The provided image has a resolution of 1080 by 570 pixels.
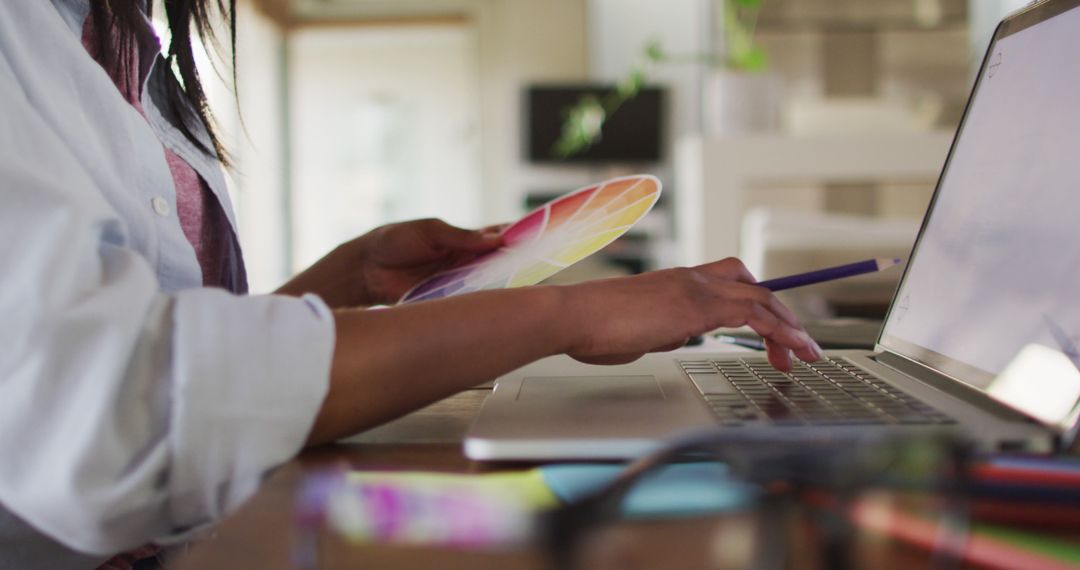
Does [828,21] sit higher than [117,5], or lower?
higher

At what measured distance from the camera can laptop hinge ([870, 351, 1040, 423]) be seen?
470 mm

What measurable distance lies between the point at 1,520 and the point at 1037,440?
1.80 ft

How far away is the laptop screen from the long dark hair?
638 millimetres

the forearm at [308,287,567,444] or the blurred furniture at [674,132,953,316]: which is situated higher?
the blurred furniture at [674,132,953,316]

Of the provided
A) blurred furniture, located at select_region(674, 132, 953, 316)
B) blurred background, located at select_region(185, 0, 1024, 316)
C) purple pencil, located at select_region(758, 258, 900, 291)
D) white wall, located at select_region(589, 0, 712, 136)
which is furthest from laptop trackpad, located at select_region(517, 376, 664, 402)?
white wall, located at select_region(589, 0, 712, 136)

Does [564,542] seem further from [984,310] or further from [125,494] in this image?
[984,310]

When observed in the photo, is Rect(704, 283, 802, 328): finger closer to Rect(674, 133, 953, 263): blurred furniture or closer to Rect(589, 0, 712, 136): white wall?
Rect(674, 133, 953, 263): blurred furniture

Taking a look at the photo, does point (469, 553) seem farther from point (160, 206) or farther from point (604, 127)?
point (604, 127)

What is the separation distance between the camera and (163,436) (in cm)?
39

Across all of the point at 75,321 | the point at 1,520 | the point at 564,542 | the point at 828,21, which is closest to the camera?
the point at 564,542

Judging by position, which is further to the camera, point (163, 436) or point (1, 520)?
point (1, 520)

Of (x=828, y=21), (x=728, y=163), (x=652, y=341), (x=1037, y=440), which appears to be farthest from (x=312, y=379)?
(x=828, y=21)

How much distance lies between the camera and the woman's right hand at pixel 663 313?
49cm

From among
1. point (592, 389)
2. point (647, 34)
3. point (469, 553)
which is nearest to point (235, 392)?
point (469, 553)
